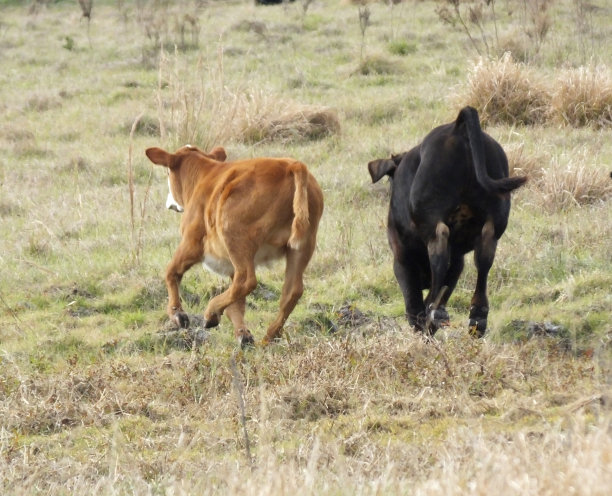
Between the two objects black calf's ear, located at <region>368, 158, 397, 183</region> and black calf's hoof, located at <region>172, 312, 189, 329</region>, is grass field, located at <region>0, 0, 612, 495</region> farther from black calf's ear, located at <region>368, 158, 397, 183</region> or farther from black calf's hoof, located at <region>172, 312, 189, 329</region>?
black calf's ear, located at <region>368, 158, 397, 183</region>

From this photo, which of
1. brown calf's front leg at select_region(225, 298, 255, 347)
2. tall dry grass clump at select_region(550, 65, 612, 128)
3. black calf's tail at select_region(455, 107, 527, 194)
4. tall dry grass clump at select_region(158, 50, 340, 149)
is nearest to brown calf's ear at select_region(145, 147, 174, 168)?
brown calf's front leg at select_region(225, 298, 255, 347)

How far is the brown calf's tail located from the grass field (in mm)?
661

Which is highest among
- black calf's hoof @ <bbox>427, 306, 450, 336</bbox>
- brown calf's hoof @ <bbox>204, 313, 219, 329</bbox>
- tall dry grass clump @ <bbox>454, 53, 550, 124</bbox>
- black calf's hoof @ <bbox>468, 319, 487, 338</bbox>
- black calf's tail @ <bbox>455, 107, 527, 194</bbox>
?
black calf's tail @ <bbox>455, 107, 527, 194</bbox>

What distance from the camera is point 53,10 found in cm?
2942

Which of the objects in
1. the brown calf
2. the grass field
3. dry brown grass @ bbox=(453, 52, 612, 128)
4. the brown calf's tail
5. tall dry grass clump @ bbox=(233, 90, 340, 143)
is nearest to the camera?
the grass field

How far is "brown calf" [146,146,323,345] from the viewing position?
7.35 metres

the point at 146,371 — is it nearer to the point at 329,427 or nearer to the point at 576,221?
the point at 329,427

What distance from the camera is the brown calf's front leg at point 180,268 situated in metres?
7.77

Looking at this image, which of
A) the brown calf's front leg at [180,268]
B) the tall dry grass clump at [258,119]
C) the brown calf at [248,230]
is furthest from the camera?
the tall dry grass clump at [258,119]

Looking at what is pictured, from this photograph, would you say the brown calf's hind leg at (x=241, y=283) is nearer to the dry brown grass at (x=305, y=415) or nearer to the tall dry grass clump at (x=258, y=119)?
the dry brown grass at (x=305, y=415)

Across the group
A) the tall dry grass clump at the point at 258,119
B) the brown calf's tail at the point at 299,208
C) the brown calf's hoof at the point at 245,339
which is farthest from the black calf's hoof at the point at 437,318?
the tall dry grass clump at the point at 258,119

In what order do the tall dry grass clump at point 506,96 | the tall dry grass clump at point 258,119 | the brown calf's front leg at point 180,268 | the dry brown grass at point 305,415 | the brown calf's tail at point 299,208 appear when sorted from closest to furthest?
1. the dry brown grass at point 305,415
2. the brown calf's tail at point 299,208
3. the brown calf's front leg at point 180,268
4. the tall dry grass clump at point 258,119
5. the tall dry grass clump at point 506,96

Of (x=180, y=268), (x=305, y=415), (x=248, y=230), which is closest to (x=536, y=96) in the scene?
(x=180, y=268)

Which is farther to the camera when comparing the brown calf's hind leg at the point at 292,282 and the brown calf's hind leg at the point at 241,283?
the brown calf's hind leg at the point at 292,282
